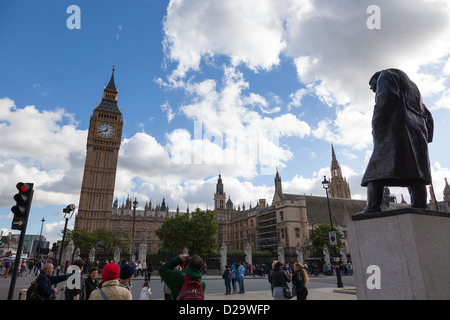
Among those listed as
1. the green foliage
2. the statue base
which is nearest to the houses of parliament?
the green foliage

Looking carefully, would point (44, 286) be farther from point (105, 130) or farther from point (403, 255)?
point (105, 130)

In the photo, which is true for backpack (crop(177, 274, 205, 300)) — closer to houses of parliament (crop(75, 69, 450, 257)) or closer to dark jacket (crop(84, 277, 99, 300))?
dark jacket (crop(84, 277, 99, 300))

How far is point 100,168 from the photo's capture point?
271 ft

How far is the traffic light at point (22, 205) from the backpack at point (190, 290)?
5.68m

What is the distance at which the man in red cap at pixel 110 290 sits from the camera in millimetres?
3383

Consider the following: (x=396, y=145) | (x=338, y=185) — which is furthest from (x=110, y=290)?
(x=338, y=185)

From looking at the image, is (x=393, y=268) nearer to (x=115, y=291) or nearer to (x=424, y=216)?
(x=424, y=216)

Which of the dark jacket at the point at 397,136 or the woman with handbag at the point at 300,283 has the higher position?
the dark jacket at the point at 397,136

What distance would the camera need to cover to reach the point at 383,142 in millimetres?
5039

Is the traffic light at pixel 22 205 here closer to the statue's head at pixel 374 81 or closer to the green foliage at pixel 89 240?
the statue's head at pixel 374 81

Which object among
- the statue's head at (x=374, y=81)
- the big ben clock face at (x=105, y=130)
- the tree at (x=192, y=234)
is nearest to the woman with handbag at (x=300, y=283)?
the statue's head at (x=374, y=81)

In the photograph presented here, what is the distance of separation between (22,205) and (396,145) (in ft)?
28.6

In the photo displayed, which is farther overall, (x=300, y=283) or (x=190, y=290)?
(x=300, y=283)
